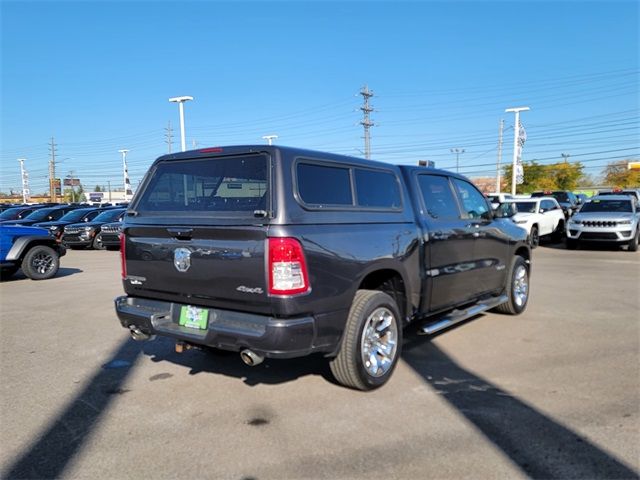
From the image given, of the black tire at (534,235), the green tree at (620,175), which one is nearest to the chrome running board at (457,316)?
the black tire at (534,235)

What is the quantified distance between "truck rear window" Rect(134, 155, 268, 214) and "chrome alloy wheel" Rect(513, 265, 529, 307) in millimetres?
4430

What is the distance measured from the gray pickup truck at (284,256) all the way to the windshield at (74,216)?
17898 mm

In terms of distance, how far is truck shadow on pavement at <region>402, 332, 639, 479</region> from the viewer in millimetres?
3051

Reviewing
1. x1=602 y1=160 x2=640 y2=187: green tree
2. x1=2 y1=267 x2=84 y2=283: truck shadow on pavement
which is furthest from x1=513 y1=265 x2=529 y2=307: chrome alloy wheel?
x1=602 y1=160 x2=640 y2=187: green tree

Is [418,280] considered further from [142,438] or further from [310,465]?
[142,438]

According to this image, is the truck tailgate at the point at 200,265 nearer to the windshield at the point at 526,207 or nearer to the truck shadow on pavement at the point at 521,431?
the truck shadow on pavement at the point at 521,431

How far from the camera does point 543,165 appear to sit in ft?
230

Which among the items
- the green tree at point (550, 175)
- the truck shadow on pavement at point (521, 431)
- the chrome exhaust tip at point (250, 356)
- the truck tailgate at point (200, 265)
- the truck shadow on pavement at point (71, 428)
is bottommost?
the truck shadow on pavement at point (71, 428)

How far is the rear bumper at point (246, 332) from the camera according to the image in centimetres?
360

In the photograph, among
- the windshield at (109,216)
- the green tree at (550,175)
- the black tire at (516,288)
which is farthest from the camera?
the green tree at (550,175)

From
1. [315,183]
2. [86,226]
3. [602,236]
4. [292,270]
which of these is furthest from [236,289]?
[86,226]

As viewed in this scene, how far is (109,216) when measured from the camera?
19375 mm

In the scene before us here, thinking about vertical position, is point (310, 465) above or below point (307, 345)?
below

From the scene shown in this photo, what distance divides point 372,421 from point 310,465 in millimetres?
743
